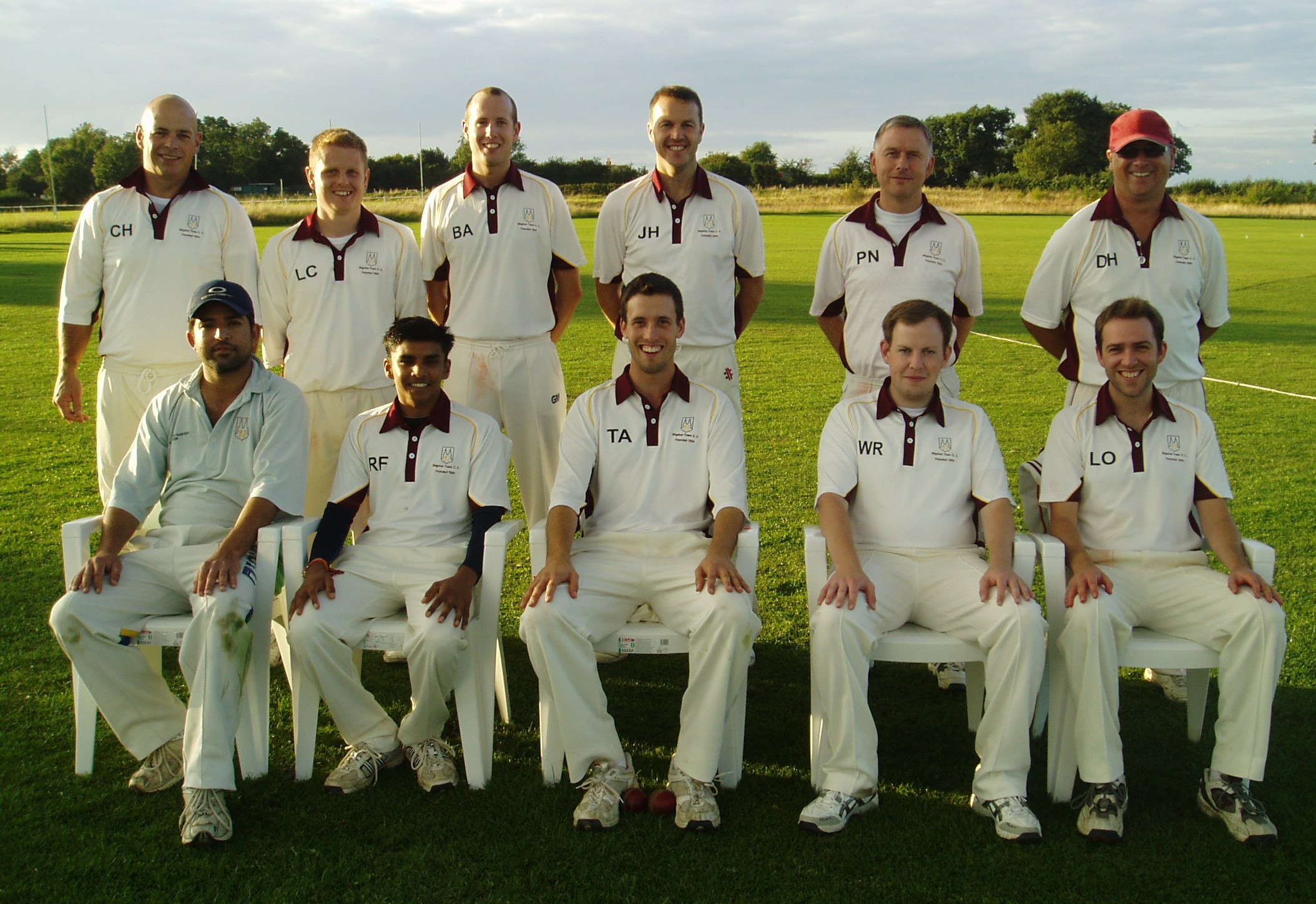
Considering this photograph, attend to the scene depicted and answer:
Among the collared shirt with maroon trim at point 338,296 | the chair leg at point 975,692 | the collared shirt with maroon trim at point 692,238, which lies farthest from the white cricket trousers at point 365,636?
the chair leg at point 975,692

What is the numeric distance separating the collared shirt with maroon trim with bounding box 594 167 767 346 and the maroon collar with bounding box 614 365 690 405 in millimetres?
868

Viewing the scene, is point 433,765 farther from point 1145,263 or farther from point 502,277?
point 1145,263

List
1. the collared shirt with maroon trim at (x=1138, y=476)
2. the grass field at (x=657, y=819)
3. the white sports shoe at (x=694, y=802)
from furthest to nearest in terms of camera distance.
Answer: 1. the collared shirt with maroon trim at (x=1138, y=476)
2. the white sports shoe at (x=694, y=802)
3. the grass field at (x=657, y=819)

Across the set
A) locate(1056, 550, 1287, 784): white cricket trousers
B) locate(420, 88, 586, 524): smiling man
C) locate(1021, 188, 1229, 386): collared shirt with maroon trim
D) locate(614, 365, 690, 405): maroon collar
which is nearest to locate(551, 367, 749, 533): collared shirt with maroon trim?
locate(614, 365, 690, 405): maroon collar

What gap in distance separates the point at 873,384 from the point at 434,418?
74.6 inches

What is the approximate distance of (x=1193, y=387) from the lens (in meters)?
4.39

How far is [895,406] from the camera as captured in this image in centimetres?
390

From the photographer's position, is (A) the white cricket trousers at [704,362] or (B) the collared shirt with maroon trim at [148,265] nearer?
(B) the collared shirt with maroon trim at [148,265]

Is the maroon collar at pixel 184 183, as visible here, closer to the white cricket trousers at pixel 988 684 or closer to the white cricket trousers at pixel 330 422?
the white cricket trousers at pixel 330 422

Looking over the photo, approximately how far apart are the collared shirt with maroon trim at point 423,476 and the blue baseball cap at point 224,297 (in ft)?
2.01

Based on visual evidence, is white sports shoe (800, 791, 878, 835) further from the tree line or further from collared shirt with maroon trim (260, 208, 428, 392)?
the tree line

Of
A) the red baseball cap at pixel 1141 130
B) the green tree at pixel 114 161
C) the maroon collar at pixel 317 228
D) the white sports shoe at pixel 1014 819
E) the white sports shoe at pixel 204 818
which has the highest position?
the green tree at pixel 114 161

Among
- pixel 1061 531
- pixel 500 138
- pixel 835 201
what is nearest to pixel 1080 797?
pixel 1061 531

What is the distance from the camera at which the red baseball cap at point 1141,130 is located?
4270 mm
